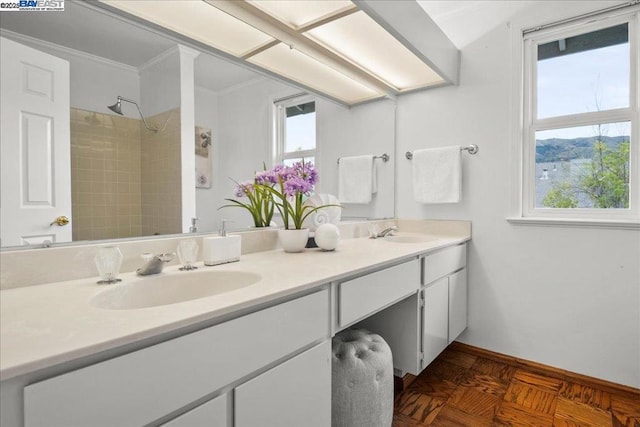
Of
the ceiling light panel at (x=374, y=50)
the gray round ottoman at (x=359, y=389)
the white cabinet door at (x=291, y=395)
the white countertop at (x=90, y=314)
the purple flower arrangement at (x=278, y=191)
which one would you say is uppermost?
the ceiling light panel at (x=374, y=50)

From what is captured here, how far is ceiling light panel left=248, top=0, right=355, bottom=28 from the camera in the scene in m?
1.39

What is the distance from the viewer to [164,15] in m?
1.25

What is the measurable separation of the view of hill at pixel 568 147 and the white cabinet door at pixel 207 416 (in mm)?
2271

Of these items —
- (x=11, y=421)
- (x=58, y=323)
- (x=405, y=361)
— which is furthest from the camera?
(x=405, y=361)

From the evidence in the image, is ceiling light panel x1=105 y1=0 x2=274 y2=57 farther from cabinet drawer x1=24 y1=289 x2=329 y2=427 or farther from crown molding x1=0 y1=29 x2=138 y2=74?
cabinet drawer x1=24 y1=289 x2=329 y2=427

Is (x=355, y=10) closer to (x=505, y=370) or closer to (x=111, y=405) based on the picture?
(x=111, y=405)

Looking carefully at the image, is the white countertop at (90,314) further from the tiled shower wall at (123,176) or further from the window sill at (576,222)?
the window sill at (576,222)

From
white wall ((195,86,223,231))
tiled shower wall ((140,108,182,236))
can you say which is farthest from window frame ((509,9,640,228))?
tiled shower wall ((140,108,182,236))

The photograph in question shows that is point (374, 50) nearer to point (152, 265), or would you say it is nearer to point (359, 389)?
point (152, 265)

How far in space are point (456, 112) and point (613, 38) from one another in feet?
2.94

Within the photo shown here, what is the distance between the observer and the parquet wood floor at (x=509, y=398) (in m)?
1.58

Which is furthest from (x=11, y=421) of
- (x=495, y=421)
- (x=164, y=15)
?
(x=495, y=421)

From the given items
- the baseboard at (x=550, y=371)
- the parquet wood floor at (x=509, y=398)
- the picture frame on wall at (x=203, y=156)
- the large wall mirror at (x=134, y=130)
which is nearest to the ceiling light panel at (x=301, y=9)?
the large wall mirror at (x=134, y=130)

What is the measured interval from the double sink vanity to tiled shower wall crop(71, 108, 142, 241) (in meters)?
0.18
